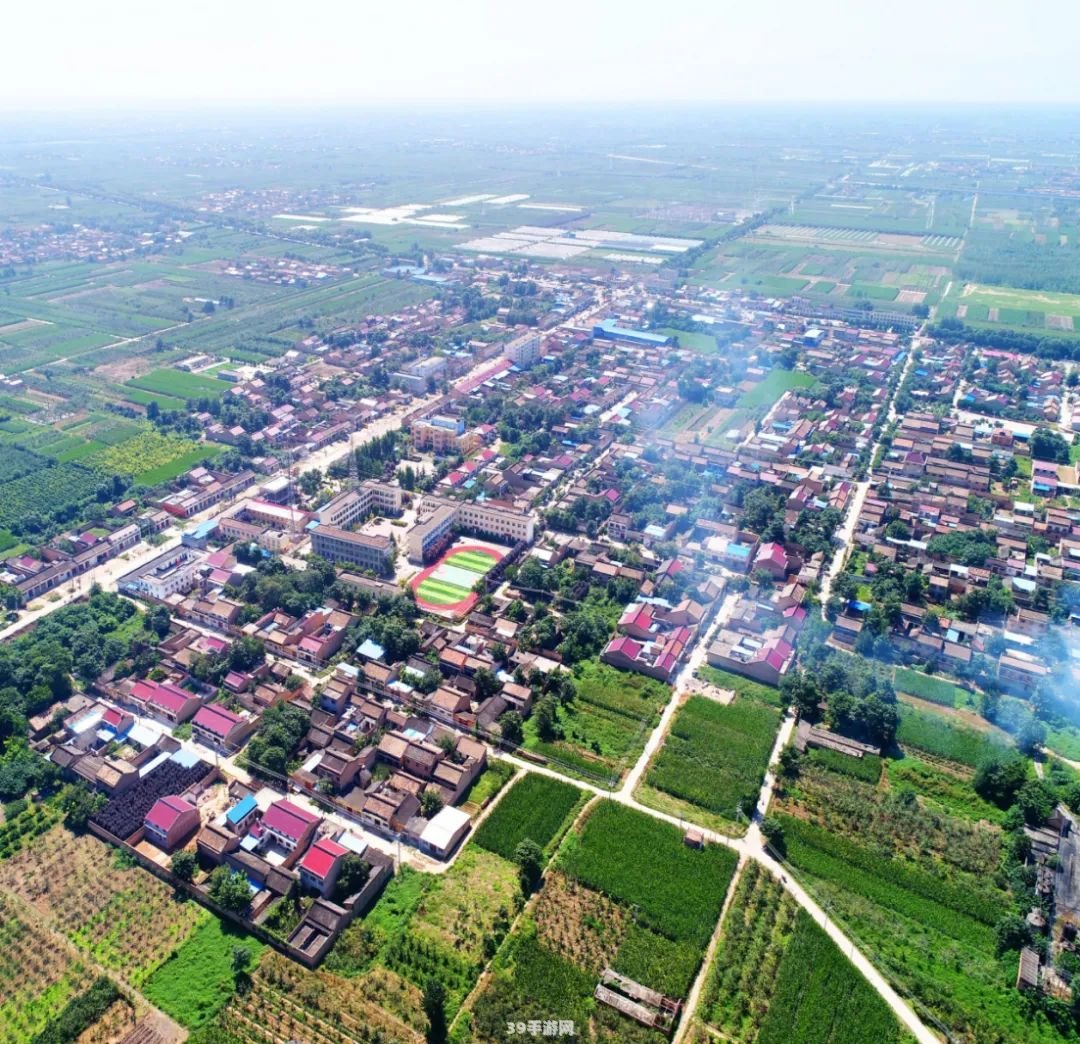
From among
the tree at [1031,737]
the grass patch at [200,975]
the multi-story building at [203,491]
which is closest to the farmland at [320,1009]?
the grass patch at [200,975]

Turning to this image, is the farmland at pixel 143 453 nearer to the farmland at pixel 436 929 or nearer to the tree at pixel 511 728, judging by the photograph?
the tree at pixel 511 728

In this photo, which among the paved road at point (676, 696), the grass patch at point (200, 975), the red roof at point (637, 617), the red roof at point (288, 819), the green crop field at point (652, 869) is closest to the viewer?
the grass patch at point (200, 975)

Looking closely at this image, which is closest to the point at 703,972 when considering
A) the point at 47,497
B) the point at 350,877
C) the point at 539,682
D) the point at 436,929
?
the point at 436,929

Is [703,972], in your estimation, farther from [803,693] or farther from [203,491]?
[203,491]

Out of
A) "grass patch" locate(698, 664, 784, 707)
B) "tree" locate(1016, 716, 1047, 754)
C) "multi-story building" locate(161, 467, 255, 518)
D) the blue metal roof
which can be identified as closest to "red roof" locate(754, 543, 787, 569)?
"grass patch" locate(698, 664, 784, 707)

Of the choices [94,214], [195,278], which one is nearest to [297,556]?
[195,278]

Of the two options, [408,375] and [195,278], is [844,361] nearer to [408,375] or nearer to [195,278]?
[408,375]
